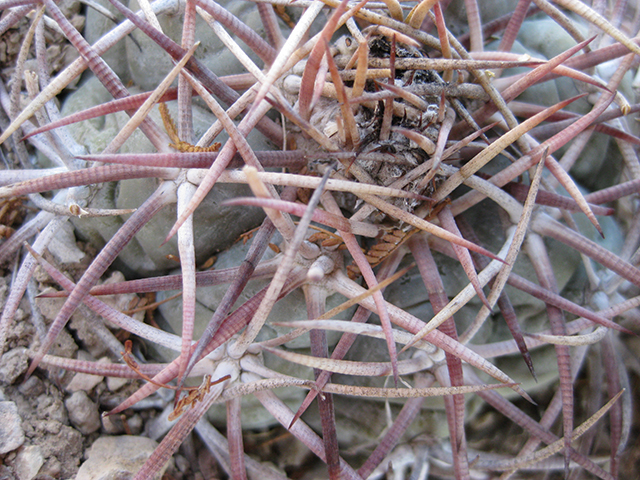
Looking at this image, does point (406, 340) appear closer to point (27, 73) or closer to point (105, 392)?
point (105, 392)

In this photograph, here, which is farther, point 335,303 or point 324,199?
point 335,303

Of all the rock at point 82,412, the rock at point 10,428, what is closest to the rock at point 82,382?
the rock at point 82,412

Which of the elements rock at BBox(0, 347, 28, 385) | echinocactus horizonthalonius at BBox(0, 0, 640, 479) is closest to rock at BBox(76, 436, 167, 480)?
echinocactus horizonthalonius at BBox(0, 0, 640, 479)

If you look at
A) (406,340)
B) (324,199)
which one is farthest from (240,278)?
(406,340)

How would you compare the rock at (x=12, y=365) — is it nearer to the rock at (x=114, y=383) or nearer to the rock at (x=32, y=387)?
the rock at (x=32, y=387)

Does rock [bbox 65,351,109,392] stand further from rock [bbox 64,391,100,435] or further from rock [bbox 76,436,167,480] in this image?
rock [bbox 76,436,167,480]

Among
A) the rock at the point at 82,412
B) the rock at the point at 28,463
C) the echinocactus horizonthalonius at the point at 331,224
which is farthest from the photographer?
the rock at the point at 82,412
